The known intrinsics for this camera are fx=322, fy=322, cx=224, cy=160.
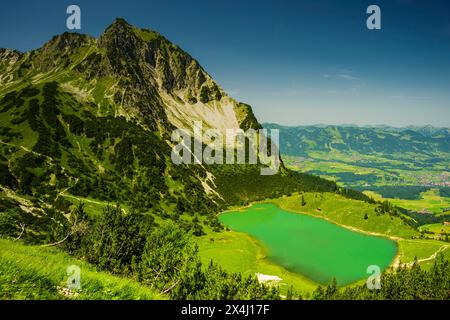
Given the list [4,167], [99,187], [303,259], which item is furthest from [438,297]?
[4,167]

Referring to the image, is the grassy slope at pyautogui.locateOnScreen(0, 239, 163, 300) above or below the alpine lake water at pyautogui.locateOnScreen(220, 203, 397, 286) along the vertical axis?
above

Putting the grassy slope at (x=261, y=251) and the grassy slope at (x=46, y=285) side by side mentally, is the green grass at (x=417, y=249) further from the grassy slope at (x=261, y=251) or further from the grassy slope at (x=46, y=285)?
the grassy slope at (x=46, y=285)

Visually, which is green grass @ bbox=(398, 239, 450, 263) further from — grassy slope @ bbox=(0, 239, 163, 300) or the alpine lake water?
grassy slope @ bbox=(0, 239, 163, 300)

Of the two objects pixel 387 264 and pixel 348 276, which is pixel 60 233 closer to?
pixel 348 276

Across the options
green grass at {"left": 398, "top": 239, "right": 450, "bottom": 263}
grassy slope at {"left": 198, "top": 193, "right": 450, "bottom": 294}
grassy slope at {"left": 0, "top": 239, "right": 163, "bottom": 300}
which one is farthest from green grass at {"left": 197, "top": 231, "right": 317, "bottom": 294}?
grassy slope at {"left": 0, "top": 239, "right": 163, "bottom": 300}

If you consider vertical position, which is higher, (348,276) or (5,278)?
(5,278)

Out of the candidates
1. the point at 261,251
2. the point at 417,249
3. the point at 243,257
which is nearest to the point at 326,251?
the point at 261,251

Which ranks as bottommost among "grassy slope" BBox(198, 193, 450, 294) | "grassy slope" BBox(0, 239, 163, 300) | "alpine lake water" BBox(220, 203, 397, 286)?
"alpine lake water" BBox(220, 203, 397, 286)

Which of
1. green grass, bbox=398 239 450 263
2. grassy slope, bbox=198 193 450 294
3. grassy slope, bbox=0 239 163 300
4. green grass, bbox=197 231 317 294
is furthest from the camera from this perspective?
green grass, bbox=398 239 450 263
